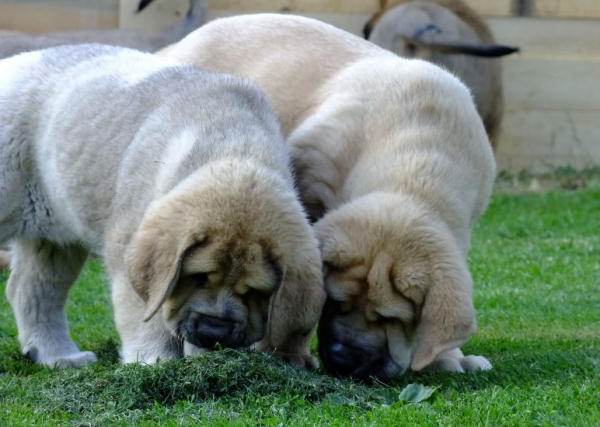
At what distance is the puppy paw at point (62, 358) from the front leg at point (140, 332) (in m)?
0.81

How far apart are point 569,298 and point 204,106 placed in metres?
3.33

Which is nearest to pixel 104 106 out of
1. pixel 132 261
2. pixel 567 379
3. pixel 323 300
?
pixel 132 261

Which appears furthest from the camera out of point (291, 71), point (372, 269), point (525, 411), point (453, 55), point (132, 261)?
point (453, 55)

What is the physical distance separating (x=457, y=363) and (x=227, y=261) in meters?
1.71

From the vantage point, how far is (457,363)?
226 inches

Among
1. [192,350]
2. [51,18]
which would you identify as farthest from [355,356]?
[51,18]

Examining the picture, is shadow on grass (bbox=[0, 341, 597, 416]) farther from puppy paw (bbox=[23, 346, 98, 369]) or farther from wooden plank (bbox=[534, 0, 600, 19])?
wooden plank (bbox=[534, 0, 600, 19])

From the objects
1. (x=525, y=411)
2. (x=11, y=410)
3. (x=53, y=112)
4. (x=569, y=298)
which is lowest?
(x=569, y=298)

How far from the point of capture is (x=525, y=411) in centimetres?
437

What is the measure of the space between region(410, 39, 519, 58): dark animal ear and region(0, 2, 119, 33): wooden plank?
3.59m

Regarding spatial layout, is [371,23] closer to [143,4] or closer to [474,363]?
[143,4]

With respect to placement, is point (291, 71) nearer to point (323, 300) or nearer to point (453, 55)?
point (323, 300)

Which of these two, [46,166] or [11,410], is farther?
[46,166]

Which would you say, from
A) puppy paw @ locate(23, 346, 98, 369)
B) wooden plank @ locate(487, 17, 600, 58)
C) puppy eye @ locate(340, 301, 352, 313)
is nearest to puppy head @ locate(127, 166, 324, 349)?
puppy eye @ locate(340, 301, 352, 313)
